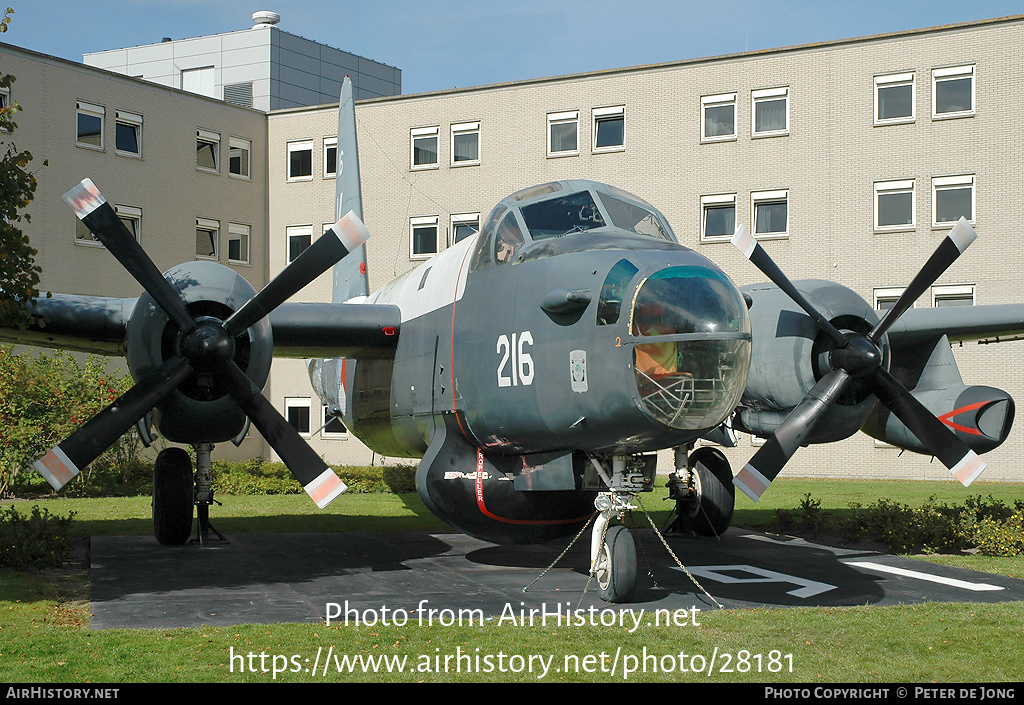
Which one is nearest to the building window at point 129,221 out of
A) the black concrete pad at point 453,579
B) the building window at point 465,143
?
the building window at point 465,143

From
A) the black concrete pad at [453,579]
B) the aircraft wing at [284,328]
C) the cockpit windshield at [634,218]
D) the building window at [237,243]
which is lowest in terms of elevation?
the black concrete pad at [453,579]

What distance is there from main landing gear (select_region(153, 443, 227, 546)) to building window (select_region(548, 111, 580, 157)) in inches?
830

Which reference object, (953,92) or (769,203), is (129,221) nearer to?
(769,203)

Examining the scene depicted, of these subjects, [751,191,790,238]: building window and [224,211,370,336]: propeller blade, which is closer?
[224,211,370,336]: propeller blade

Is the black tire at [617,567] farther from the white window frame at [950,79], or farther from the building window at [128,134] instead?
the building window at [128,134]

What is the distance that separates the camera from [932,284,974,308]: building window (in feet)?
93.7

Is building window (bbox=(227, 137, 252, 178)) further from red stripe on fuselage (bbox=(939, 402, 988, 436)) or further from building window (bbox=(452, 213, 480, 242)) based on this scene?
red stripe on fuselage (bbox=(939, 402, 988, 436))

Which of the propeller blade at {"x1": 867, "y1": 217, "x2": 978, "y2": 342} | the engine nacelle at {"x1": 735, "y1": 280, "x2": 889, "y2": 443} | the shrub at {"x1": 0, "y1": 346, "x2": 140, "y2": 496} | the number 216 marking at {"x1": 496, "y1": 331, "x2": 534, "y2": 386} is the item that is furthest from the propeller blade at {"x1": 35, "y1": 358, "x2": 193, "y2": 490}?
the shrub at {"x1": 0, "y1": 346, "x2": 140, "y2": 496}

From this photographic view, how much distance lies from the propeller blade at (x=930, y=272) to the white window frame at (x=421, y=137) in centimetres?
2381

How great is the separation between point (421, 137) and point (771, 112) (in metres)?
12.1

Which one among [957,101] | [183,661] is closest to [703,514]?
[183,661]

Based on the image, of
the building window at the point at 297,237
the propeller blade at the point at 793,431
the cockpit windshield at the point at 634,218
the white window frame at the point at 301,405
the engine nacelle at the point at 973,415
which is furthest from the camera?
the building window at the point at 297,237

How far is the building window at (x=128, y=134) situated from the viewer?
32438mm
